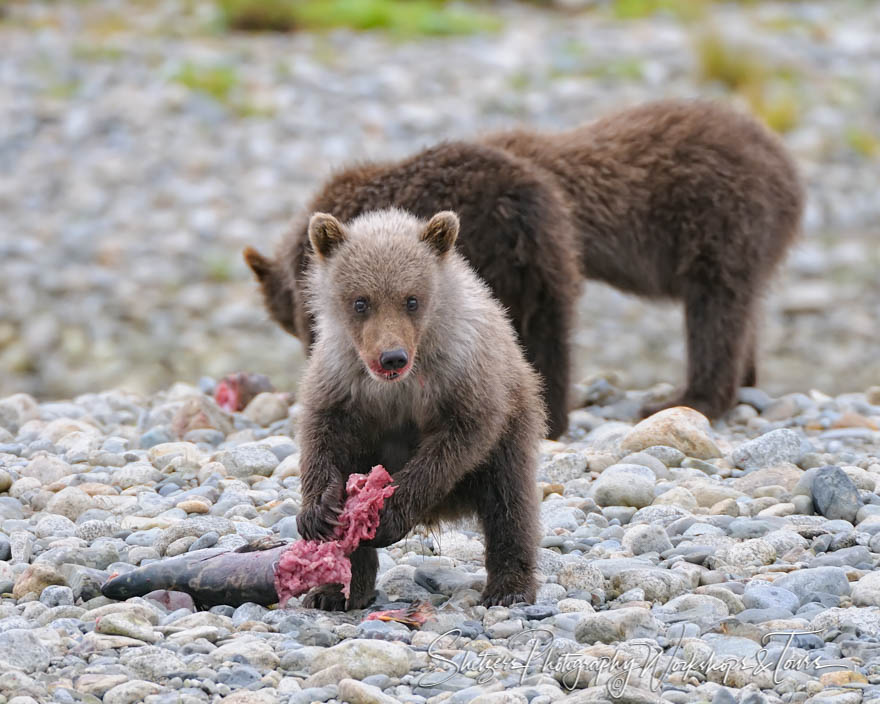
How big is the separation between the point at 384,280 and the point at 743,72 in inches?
589

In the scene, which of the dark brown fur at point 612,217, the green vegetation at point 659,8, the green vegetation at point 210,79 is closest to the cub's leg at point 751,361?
the dark brown fur at point 612,217

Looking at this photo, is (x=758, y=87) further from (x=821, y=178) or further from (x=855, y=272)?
(x=855, y=272)

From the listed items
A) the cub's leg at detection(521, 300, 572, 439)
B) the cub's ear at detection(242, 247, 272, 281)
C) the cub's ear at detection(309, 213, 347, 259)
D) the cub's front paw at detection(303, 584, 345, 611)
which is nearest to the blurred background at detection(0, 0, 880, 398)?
the cub's leg at detection(521, 300, 572, 439)

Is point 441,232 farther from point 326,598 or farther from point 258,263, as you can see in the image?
point 258,263

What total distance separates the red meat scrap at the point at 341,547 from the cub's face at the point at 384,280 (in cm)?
43

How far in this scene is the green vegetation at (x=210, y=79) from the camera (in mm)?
18500

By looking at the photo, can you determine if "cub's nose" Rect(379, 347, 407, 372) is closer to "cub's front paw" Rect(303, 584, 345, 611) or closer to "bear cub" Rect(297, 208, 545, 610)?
"bear cub" Rect(297, 208, 545, 610)

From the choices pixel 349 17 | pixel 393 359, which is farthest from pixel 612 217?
pixel 349 17

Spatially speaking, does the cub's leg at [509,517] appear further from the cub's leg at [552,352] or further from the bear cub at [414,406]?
the cub's leg at [552,352]

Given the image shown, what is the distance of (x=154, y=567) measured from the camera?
18.1 feet

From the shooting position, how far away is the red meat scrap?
5379 millimetres

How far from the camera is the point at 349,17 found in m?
22.1

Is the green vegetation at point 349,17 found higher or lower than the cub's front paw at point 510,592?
higher

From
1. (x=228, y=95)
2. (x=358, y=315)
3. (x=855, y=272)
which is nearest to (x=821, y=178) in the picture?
(x=855, y=272)
